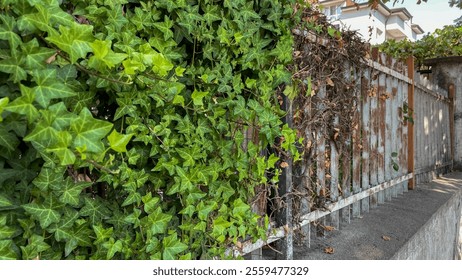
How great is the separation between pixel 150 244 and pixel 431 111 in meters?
5.95

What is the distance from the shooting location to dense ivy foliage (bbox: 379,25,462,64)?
24.6 ft

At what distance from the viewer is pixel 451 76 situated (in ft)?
24.1

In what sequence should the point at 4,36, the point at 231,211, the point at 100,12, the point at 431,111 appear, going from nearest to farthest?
1. the point at 4,36
2. the point at 100,12
3. the point at 231,211
4. the point at 431,111

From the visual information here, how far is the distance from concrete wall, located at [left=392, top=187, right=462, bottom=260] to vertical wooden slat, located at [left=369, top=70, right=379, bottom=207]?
1.84ft

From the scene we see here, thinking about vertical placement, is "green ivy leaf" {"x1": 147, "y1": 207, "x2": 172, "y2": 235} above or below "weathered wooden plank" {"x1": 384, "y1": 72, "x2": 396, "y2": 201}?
below

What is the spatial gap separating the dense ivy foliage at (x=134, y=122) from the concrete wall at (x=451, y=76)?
619 cm

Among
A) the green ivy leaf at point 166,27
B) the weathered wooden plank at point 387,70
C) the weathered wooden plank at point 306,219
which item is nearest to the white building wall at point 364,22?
the weathered wooden plank at point 387,70

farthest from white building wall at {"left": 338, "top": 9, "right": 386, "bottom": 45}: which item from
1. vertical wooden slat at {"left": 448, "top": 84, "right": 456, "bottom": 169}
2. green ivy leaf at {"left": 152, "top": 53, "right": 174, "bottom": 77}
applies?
green ivy leaf at {"left": 152, "top": 53, "right": 174, "bottom": 77}

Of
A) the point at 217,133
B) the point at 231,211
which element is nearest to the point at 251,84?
the point at 217,133

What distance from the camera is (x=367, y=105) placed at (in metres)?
3.81

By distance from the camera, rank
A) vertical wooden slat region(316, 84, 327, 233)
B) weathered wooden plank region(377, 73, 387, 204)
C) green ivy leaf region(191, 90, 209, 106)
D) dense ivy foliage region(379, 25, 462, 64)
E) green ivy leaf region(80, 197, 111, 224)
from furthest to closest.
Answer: dense ivy foliage region(379, 25, 462, 64)
weathered wooden plank region(377, 73, 387, 204)
vertical wooden slat region(316, 84, 327, 233)
green ivy leaf region(191, 90, 209, 106)
green ivy leaf region(80, 197, 111, 224)

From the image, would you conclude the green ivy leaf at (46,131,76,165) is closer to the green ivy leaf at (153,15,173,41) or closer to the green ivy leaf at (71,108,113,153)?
the green ivy leaf at (71,108,113,153)

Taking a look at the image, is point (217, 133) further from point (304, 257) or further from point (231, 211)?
point (304, 257)

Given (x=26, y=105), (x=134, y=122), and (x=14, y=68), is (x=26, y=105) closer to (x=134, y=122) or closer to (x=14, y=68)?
(x=14, y=68)
